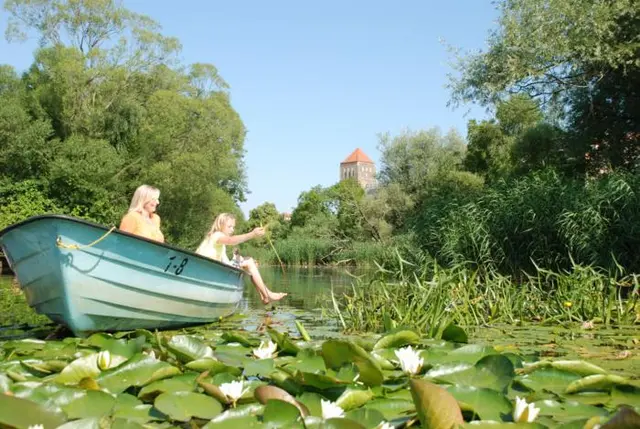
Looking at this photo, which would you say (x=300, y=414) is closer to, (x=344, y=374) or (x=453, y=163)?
(x=344, y=374)

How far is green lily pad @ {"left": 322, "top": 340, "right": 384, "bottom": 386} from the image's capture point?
2488mm

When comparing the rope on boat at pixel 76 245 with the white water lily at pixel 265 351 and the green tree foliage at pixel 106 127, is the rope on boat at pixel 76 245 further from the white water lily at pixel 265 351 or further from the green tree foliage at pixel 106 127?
the green tree foliage at pixel 106 127

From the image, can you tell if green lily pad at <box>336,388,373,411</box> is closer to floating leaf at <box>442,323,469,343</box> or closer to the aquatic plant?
the aquatic plant

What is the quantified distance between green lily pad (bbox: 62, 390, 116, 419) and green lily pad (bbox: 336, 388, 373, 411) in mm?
802

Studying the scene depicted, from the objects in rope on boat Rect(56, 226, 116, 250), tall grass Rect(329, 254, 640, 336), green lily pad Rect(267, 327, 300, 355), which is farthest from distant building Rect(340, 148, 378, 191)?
green lily pad Rect(267, 327, 300, 355)

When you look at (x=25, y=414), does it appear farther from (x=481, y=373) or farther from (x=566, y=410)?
(x=566, y=410)

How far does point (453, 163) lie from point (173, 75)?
15.1m

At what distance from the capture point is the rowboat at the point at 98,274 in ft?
16.2

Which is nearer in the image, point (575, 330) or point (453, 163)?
point (575, 330)

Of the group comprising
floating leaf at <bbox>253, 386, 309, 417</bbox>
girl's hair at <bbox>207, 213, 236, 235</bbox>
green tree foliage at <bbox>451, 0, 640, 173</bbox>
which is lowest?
floating leaf at <bbox>253, 386, 309, 417</bbox>

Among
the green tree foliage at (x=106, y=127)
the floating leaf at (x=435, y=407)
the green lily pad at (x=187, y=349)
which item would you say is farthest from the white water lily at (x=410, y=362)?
the green tree foliage at (x=106, y=127)

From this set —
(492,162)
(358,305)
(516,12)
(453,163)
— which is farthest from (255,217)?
(358,305)

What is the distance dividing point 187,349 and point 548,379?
1.59 m

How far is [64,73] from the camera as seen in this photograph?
2348cm
